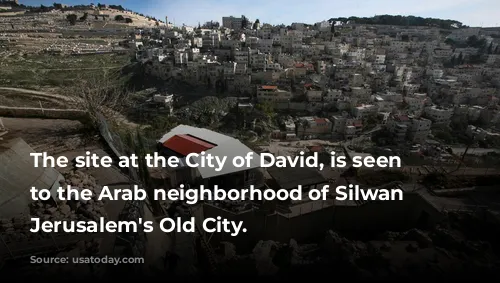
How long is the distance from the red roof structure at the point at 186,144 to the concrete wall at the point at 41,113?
5094mm

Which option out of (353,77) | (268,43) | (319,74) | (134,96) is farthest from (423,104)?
(134,96)

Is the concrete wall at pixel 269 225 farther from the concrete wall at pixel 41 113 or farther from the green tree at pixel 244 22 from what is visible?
the green tree at pixel 244 22

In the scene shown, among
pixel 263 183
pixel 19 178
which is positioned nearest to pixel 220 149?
pixel 263 183

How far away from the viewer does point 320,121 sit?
130 ft

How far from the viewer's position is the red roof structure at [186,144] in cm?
1623

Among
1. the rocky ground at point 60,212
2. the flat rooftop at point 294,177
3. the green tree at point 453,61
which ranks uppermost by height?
the green tree at point 453,61

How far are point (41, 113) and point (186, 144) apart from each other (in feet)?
28.8

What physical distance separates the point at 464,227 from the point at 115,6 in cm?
17832

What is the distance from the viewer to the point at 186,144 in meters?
16.8

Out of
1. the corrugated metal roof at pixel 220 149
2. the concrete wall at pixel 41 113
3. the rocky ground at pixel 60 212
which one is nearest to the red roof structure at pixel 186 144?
the corrugated metal roof at pixel 220 149

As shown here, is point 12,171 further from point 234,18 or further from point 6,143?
point 234,18

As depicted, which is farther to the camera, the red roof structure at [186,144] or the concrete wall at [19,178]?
the red roof structure at [186,144]

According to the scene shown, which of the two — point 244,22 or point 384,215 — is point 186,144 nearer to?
point 384,215

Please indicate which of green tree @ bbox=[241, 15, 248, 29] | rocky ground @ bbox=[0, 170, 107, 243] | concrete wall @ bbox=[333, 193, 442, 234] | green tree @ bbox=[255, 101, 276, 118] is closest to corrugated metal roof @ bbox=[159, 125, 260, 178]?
rocky ground @ bbox=[0, 170, 107, 243]
